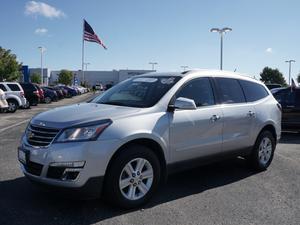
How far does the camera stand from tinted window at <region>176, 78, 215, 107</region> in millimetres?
5820

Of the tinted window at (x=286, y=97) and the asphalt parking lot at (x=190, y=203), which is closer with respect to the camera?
the asphalt parking lot at (x=190, y=203)

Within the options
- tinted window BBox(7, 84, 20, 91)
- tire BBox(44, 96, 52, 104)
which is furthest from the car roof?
tire BBox(44, 96, 52, 104)

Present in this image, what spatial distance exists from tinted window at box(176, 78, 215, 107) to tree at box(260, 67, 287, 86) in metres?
88.7

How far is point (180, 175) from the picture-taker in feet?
22.4

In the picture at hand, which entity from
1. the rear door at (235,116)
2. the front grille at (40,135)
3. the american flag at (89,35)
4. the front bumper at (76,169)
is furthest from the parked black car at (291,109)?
the american flag at (89,35)

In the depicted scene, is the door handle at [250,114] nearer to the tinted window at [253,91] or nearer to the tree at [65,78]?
the tinted window at [253,91]

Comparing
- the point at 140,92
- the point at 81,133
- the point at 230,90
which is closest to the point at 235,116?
the point at 230,90

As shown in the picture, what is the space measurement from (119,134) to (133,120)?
31 centimetres

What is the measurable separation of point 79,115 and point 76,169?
73cm

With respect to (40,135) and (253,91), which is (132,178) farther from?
(253,91)

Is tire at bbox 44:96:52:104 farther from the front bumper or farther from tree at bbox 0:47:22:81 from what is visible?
the front bumper

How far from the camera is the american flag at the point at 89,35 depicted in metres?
47.6

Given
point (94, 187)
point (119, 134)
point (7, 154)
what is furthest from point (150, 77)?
point (7, 154)

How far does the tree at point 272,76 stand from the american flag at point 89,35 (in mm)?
53696
